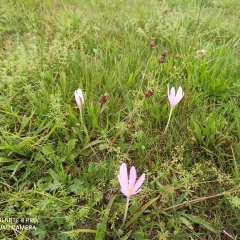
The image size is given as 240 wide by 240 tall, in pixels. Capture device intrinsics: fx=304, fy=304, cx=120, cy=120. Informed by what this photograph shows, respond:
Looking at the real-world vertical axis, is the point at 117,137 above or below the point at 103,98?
below

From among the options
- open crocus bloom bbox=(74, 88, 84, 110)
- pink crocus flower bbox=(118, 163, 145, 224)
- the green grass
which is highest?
open crocus bloom bbox=(74, 88, 84, 110)

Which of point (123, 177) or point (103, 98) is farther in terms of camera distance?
point (103, 98)

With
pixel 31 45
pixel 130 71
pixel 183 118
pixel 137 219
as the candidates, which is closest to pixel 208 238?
pixel 137 219

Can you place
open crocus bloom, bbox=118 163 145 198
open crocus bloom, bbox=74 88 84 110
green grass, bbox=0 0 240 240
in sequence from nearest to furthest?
open crocus bloom, bbox=118 163 145 198 < green grass, bbox=0 0 240 240 < open crocus bloom, bbox=74 88 84 110

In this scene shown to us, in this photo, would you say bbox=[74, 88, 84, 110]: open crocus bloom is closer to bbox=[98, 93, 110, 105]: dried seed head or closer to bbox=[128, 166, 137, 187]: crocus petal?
bbox=[98, 93, 110, 105]: dried seed head

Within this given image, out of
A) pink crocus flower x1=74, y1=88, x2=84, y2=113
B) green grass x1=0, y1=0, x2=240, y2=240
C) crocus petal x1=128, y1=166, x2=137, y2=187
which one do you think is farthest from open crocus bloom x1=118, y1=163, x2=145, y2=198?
pink crocus flower x1=74, y1=88, x2=84, y2=113

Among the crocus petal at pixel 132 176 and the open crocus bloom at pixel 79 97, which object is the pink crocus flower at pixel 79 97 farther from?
the crocus petal at pixel 132 176

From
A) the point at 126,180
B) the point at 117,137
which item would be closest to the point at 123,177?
the point at 126,180

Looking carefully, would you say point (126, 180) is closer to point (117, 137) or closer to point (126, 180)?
point (126, 180)

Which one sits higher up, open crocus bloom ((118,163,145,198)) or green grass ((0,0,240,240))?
open crocus bloom ((118,163,145,198))
